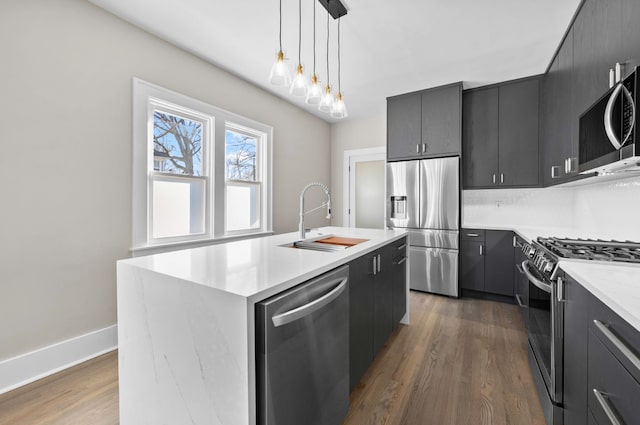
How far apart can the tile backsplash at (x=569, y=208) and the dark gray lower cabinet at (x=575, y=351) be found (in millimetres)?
1297

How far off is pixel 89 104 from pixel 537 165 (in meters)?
4.51

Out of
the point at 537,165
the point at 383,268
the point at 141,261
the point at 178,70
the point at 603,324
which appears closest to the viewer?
the point at 603,324

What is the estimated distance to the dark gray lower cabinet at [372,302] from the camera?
1.60 metres

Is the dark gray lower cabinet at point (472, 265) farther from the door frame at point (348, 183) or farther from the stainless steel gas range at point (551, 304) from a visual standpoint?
the door frame at point (348, 183)

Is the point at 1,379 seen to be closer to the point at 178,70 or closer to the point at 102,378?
the point at 102,378

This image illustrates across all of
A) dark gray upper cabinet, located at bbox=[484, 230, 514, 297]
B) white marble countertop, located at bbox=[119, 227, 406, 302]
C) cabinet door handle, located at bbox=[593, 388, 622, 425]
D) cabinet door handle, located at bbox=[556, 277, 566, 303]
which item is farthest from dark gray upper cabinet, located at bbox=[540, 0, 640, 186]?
A: white marble countertop, located at bbox=[119, 227, 406, 302]

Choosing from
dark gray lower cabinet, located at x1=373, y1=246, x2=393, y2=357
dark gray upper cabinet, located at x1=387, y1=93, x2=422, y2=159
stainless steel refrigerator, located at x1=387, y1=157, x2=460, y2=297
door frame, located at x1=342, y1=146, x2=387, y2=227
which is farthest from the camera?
door frame, located at x1=342, y1=146, x2=387, y2=227

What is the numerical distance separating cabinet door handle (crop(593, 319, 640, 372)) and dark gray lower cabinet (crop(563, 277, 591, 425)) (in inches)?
6.0

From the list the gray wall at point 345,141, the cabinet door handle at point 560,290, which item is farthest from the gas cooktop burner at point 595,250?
the gray wall at point 345,141

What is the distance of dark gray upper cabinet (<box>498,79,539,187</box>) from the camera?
331 centimetres

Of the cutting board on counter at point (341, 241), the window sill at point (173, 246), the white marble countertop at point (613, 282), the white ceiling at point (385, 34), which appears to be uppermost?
the white ceiling at point (385, 34)

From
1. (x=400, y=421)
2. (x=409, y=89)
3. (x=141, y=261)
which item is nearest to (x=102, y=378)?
(x=141, y=261)

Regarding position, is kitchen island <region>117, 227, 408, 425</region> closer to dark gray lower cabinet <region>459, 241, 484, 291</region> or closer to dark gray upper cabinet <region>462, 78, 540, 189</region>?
dark gray lower cabinet <region>459, 241, 484, 291</region>

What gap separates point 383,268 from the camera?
80.2 inches
